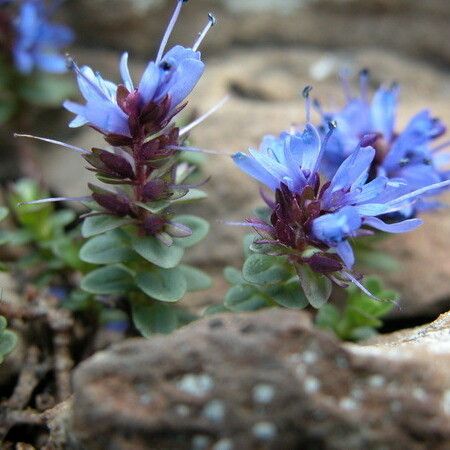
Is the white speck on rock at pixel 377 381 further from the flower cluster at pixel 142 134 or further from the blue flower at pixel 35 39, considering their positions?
the blue flower at pixel 35 39

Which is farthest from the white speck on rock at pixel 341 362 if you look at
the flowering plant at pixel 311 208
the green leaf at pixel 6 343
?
the green leaf at pixel 6 343

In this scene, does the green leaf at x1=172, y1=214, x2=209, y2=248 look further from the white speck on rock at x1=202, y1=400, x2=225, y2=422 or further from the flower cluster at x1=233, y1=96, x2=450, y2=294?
the white speck on rock at x1=202, y1=400, x2=225, y2=422

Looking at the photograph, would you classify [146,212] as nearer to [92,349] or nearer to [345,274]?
[345,274]

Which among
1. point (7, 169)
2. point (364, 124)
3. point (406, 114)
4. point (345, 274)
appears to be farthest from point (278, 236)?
point (7, 169)

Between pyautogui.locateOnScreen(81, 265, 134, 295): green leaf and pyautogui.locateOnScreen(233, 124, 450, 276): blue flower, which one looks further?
pyautogui.locateOnScreen(81, 265, 134, 295): green leaf

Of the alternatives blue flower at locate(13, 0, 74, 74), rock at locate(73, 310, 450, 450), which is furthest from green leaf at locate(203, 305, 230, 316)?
blue flower at locate(13, 0, 74, 74)

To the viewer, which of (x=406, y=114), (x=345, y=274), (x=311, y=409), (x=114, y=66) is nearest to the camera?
(x=311, y=409)

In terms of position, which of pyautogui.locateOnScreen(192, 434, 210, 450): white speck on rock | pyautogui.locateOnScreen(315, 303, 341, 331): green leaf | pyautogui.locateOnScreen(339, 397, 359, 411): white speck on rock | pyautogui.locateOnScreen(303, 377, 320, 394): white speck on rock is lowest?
pyautogui.locateOnScreen(315, 303, 341, 331): green leaf
